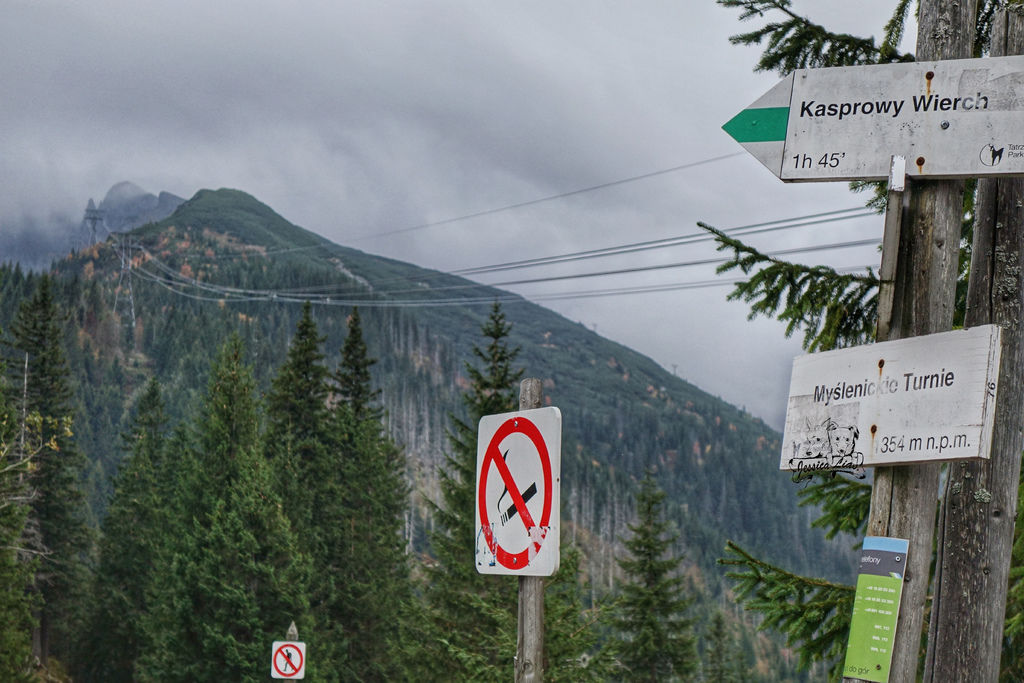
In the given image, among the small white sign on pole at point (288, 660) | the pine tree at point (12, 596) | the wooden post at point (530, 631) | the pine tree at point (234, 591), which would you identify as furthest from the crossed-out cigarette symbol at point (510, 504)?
the pine tree at point (234, 591)

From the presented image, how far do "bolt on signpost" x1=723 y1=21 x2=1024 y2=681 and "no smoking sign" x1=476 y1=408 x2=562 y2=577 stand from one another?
994 millimetres

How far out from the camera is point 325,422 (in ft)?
150

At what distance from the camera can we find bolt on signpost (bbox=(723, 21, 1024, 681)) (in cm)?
342

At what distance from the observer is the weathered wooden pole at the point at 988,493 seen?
4688 millimetres

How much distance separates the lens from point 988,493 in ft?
15.7

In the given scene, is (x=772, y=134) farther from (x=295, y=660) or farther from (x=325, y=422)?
(x=325, y=422)

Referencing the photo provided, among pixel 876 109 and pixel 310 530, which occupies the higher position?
pixel 876 109

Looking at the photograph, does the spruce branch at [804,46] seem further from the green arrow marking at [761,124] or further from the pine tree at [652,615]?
the pine tree at [652,615]

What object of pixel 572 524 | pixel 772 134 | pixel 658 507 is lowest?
pixel 572 524

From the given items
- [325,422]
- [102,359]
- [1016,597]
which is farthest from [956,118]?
[102,359]

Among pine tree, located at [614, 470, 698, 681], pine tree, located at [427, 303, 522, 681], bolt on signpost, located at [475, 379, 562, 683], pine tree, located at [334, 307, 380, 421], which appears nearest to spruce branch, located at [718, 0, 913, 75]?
bolt on signpost, located at [475, 379, 562, 683]

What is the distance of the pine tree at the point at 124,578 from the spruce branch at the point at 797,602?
40105mm

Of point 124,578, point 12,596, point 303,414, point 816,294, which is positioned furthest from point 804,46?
point 124,578

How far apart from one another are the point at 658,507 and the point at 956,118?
3315 cm
